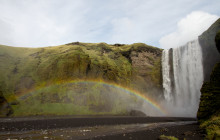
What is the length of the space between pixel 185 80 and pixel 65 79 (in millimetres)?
34913

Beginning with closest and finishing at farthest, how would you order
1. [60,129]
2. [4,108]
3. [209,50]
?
[60,129] < [4,108] < [209,50]

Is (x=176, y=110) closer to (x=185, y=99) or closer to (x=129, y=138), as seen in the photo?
(x=185, y=99)

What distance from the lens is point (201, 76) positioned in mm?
41688

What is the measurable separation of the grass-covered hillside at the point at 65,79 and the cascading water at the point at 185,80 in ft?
20.5

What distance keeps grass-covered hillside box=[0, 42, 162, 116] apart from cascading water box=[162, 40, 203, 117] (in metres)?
6.24

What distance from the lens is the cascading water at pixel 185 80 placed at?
140 ft

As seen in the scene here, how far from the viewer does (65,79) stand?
45500 millimetres

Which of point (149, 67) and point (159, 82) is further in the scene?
point (149, 67)

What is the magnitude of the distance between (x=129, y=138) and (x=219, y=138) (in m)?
7.59

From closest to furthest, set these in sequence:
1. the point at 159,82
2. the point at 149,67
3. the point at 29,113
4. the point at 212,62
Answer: the point at 29,113, the point at 212,62, the point at 159,82, the point at 149,67

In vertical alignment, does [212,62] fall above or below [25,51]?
below

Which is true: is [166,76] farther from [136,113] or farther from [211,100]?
[211,100]

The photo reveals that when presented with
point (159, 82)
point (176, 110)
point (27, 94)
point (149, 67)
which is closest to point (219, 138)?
point (176, 110)

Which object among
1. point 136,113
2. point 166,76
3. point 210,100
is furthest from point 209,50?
point 136,113
